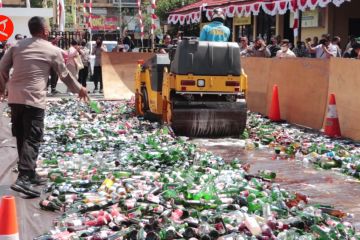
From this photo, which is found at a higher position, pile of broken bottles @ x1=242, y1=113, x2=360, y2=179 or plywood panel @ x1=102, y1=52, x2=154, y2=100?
plywood panel @ x1=102, y1=52, x2=154, y2=100

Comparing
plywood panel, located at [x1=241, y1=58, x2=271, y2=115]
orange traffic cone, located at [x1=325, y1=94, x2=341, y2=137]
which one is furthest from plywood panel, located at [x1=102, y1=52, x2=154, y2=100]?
orange traffic cone, located at [x1=325, y1=94, x2=341, y2=137]

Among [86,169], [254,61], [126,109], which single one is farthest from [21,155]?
[254,61]

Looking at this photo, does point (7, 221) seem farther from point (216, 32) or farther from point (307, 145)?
point (216, 32)

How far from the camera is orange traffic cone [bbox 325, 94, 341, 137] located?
1197cm

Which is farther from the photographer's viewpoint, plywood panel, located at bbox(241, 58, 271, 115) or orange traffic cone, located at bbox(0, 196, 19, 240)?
plywood panel, located at bbox(241, 58, 271, 115)

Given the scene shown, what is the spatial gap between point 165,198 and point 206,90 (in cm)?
541

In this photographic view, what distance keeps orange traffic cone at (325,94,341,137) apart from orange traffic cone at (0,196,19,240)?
8624 millimetres

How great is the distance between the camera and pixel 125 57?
20.6 metres

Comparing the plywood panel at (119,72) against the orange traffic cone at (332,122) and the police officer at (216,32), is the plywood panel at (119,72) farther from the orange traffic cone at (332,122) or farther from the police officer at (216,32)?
the orange traffic cone at (332,122)

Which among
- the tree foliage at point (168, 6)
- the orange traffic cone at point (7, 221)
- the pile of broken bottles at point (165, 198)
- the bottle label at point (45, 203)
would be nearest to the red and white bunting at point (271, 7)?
the pile of broken bottles at point (165, 198)

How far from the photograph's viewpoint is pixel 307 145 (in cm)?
1082

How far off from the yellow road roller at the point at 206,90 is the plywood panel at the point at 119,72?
27.8ft

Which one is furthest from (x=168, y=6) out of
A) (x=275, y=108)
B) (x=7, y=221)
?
(x=7, y=221)

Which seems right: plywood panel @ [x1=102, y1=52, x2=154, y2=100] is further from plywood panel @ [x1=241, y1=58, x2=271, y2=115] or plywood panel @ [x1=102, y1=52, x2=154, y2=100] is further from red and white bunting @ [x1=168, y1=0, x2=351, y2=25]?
plywood panel @ [x1=241, y1=58, x2=271, y2=115]
